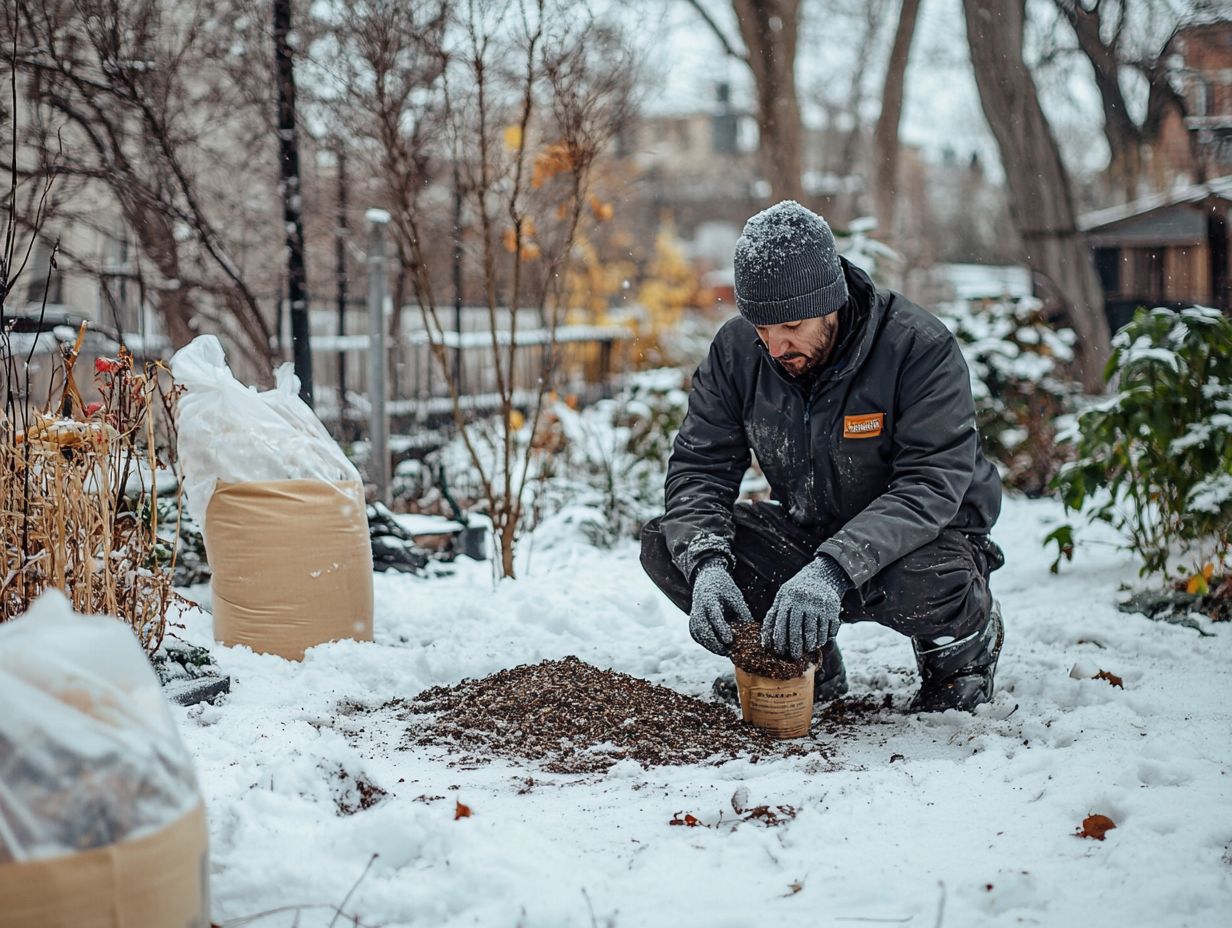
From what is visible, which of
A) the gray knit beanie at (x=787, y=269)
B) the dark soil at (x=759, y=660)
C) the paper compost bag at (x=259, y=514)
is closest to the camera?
the dark soil at (x=759, y=660)

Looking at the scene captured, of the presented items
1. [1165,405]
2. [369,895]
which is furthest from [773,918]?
[1165,405]

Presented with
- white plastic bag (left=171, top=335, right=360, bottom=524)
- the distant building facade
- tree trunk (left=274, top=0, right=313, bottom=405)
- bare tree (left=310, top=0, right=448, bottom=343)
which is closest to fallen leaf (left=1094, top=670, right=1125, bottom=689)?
white plastic bag (left=171, top=335, right=360, bottom=524)

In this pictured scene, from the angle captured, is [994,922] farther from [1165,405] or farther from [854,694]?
[1165,405]

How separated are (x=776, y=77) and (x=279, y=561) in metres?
9.23

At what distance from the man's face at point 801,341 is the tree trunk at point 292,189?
2.80 m

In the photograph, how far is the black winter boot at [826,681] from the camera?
3535mm

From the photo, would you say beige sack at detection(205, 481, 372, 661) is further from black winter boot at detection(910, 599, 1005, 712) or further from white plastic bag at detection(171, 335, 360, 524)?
black winter boot at detection(910, 599, 1005, 712)

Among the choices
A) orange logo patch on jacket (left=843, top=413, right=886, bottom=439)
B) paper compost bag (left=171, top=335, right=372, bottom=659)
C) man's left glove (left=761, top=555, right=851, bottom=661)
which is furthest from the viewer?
paper compost bag (left=171, top=335, right=372, bottom=659)

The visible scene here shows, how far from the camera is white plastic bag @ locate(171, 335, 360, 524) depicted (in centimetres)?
354

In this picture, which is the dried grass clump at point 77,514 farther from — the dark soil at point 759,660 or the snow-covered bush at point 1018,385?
the snow-covered bush at point 1018,385

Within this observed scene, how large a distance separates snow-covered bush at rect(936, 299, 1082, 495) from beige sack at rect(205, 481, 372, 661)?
14.8 feet

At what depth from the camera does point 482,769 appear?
2.86m

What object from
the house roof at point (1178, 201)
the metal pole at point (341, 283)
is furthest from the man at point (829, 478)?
the house roof at point (1178, 201)

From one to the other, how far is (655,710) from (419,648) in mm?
936
